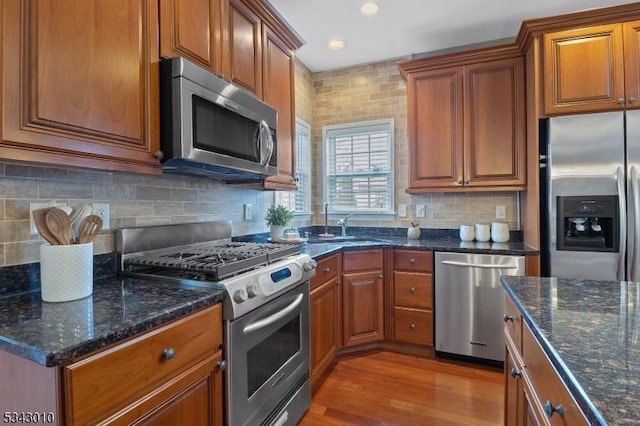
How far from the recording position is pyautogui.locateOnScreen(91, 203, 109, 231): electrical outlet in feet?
4.74

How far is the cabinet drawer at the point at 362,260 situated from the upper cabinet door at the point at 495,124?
101cm

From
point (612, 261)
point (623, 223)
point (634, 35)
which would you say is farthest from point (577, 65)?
point (612, 261)

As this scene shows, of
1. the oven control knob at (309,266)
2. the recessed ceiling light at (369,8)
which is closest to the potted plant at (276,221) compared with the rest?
the oven control knob at (309,266)

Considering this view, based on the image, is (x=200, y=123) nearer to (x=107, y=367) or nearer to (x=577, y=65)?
(x=107, y=367)

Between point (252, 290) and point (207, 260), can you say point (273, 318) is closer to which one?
point (252, 290)

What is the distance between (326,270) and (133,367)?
1.52m

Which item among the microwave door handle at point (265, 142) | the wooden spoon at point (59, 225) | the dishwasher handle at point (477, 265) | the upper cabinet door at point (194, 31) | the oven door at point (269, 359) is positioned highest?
the upper cabinet door at point (194, 31)

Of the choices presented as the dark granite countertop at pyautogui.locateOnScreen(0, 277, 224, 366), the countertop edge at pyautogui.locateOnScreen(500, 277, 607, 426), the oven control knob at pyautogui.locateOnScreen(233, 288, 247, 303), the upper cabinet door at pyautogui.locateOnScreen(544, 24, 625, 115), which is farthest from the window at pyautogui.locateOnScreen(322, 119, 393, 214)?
the countertop edge at pyautogui.locateOnScreen(500, 277, 607, 426)

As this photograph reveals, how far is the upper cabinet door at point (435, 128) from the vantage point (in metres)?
2.83

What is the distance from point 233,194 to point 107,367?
1.63m

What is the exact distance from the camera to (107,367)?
0.83 meters

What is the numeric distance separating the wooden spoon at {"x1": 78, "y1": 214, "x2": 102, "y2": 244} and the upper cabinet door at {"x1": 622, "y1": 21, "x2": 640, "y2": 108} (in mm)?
3133

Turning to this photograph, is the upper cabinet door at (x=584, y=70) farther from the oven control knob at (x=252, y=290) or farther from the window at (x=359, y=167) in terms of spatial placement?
the oven control knob at (x=252, y=290)

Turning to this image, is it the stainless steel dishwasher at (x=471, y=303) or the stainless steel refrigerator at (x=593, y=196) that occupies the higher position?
the stainless steel refrigerator at (x=593, y=196)
